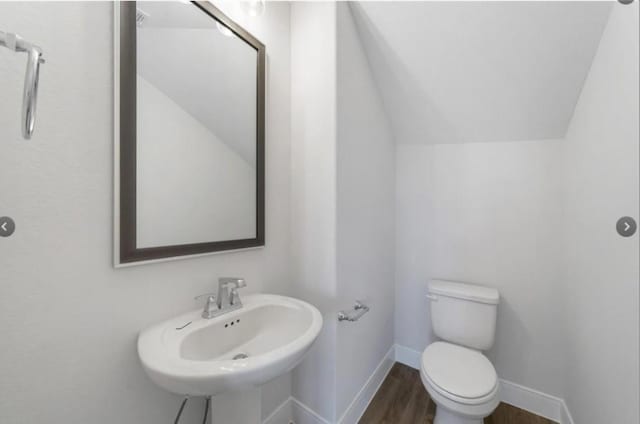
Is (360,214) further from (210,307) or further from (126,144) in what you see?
(126,144)

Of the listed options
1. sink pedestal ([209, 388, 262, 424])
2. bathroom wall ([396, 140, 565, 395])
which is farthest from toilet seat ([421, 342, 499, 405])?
sink pedestal ([209, 388, 262, 424])

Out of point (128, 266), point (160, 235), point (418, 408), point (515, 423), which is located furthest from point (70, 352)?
point (515, 423)

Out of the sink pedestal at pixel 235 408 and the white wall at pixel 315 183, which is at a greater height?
the white wall at pixel 315 183

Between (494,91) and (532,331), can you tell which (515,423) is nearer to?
(532,331)

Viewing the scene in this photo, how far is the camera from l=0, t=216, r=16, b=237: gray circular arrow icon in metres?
0.60

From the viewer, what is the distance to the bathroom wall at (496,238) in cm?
145

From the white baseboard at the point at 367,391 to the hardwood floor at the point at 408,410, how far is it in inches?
1.4

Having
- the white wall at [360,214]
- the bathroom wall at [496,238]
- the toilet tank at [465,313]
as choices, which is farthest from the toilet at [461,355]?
the white wall at [360,214]

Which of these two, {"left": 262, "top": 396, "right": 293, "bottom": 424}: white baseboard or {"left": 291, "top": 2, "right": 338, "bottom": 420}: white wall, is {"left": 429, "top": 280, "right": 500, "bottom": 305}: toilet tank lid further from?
{"left": 262, "top": 396, "right": 293, "bottom": 424}: white baseboard

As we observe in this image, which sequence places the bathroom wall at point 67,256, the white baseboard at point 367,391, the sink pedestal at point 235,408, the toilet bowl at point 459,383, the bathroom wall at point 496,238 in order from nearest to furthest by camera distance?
the bathroom wall at point 67,256
the sink pedestal at point 235,408
the toilet bowl at point 459,383
the white baseboard at point 367,391
the bathroom wall at point 496,238

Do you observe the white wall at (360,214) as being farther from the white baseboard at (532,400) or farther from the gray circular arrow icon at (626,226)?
the gray circular arrow icon at (626,226)

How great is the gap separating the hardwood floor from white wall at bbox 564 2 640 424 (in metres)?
0.30

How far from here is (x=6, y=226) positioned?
604 mm

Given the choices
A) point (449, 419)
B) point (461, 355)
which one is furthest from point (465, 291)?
point (449, 419)
